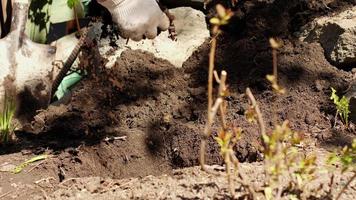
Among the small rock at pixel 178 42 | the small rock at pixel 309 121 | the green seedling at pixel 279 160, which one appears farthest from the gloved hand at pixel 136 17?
the green seedling at pixel 279 160

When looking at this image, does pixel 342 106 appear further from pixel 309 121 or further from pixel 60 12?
pixel 60 12

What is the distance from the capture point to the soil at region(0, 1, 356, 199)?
2.49 metres

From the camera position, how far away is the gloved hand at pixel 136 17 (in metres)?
3.48

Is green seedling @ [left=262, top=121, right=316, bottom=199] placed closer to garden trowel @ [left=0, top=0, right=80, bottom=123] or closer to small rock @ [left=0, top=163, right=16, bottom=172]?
small rock @ [left=0, top=163, right=16, bottom=172]

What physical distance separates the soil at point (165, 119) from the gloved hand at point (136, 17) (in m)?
0.20

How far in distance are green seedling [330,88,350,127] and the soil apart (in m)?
0.05

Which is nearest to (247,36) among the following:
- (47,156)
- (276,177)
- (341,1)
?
(341,1)

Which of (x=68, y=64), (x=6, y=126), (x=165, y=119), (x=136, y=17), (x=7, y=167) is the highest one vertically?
(x=136, y=17)

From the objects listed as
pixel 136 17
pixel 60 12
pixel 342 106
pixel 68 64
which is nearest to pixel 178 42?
pixel 136 17

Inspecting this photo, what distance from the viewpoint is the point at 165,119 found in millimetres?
2930

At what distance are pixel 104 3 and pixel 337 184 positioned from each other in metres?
1.85

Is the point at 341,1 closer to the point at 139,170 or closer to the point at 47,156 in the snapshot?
the point at 139,170

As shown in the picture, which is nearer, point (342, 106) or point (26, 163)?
point (342, 106)

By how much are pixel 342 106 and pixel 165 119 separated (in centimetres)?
82
